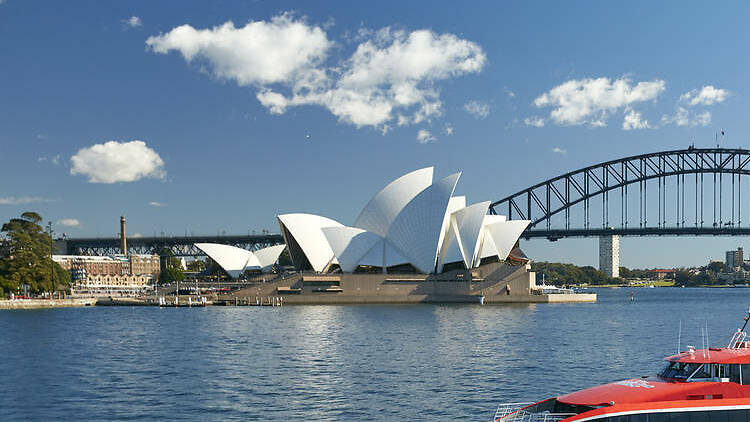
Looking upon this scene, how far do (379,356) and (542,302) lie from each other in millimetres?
71713

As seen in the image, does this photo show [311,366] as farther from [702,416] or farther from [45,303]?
[45,303]

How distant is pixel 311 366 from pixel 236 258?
318ft

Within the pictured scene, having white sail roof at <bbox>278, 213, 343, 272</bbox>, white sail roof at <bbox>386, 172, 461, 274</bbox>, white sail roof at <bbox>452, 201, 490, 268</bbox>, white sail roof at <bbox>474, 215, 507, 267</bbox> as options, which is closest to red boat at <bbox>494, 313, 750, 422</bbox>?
white sail roof at <bbox>386, 172, 461, 274</bbox>

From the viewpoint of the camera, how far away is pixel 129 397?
2953 centimetres

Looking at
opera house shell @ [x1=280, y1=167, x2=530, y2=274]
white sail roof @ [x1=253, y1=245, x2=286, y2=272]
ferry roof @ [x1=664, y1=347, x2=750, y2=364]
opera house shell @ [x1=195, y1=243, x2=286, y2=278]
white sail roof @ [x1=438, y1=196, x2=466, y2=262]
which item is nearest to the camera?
ferry roof @ [x1=664, y1=347, x2=750, y2=364]

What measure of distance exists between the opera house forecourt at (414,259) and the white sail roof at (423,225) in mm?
141

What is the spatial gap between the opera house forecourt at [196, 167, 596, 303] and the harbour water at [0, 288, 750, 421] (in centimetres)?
3909

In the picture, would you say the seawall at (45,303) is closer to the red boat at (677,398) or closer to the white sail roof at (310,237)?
the white sail roof at (310,237)

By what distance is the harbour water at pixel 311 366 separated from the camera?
Answer: 90.4 ft

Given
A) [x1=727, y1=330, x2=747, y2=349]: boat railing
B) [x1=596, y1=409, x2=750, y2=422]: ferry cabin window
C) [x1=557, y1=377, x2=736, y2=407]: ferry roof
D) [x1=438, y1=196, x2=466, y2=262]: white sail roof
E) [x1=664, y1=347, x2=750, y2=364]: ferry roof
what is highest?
[x1=438, y1=196, x2=466, y2=262]: white sail roof

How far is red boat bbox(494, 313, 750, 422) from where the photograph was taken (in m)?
17.9

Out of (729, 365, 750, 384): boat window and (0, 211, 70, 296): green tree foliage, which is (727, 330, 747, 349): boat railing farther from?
(0, 211, 70, 296): green tree foliage

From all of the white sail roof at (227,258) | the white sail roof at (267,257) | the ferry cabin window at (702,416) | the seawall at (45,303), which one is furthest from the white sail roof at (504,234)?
the ferry cabin window at (702,416)

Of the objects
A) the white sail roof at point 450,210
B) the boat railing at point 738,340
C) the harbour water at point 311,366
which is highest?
the white sail roof at point 450,210
